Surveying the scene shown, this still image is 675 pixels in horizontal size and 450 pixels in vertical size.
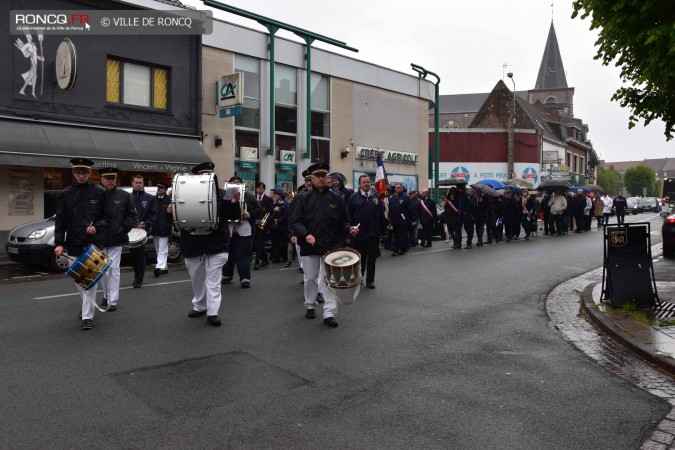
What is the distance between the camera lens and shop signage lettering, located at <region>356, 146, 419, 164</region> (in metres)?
28.2

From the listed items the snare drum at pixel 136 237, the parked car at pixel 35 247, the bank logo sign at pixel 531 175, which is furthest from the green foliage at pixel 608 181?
the snare drum at pixel 136 237

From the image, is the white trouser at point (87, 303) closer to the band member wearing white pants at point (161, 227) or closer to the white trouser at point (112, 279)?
the white trouser at point (112, 279)

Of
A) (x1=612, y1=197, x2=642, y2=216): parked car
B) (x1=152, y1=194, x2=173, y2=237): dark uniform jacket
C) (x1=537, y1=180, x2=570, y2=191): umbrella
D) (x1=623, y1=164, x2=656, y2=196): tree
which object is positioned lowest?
(x1=152, y1=194, x2=173, y2=237): dark uniform jacket

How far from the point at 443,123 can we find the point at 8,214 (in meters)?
80.8

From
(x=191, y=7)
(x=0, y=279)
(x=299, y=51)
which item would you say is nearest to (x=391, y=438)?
(x=0, y=279)

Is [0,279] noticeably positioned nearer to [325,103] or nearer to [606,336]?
[606,336]

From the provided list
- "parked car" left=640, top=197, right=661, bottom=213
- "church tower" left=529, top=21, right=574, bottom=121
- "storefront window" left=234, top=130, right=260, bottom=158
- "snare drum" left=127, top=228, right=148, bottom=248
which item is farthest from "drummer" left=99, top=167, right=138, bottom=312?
"church tower" left=529, top=21, right=574, bottom=121

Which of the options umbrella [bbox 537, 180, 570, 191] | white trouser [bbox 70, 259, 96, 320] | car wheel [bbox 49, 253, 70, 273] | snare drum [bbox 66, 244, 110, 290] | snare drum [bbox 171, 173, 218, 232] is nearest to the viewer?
snare drum [bbox 66, 244, 110, 290]

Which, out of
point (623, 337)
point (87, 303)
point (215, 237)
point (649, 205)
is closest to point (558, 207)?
point (623, 337)

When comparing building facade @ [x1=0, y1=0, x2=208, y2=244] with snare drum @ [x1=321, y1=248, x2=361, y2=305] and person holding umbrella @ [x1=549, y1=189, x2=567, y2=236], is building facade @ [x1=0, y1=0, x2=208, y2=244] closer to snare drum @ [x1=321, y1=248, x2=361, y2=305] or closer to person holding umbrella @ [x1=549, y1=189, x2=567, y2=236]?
snare drum @ [x1=321, y1=248, x2=361, y2=305]

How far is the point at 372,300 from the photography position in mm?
9188

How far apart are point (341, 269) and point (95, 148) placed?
42.8ft

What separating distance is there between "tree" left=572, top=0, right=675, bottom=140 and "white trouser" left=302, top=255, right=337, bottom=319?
14.6 feet

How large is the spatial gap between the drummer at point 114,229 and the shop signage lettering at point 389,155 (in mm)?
20096
